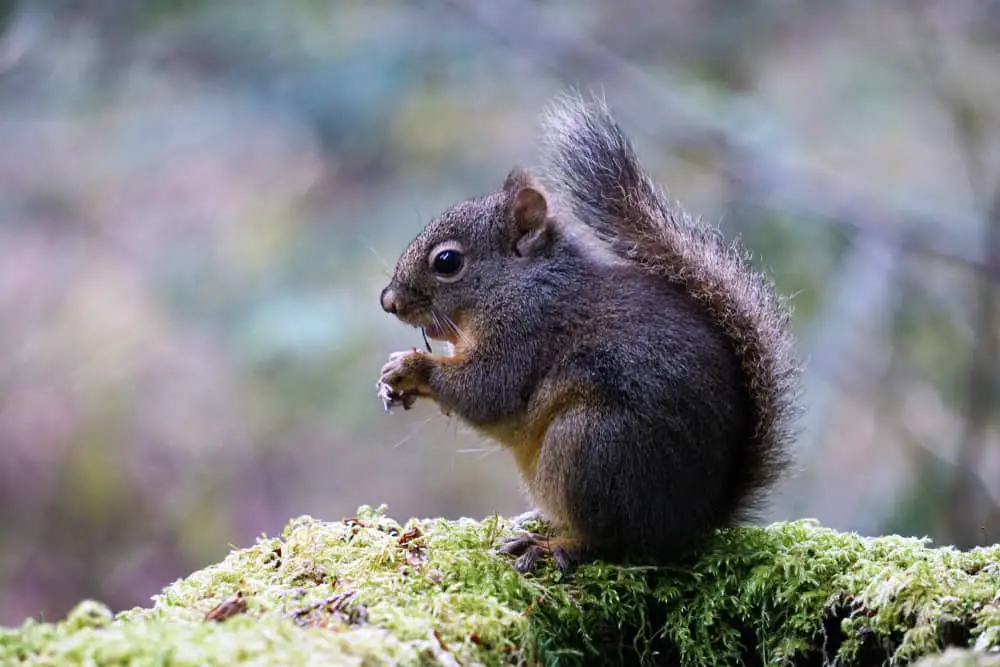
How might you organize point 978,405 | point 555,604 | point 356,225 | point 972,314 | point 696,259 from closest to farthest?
1. point 555,604
2. point 696,259
3. point 978,405
4. point 972,314
5. point 356,225

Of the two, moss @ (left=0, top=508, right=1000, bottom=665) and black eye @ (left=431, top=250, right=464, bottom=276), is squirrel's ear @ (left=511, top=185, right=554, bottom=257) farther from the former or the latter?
moss @ (left=0, top=508, right=1000, bottom=665)

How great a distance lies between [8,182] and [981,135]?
476 cm

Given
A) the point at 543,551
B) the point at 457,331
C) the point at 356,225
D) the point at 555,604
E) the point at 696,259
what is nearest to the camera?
the point at 555,604

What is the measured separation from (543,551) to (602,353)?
1.45 ft

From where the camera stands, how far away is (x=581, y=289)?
250cm

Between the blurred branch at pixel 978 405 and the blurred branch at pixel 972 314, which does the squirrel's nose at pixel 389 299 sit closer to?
the blurred branch at pixel 972 314

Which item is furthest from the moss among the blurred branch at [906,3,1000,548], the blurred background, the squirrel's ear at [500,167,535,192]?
the blurred background

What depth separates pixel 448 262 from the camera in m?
2.66

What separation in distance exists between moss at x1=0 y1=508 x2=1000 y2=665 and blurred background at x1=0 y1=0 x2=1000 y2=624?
2.15 m

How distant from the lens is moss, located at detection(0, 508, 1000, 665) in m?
1.58

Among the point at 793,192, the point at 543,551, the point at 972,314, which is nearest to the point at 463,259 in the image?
the point at 543,551

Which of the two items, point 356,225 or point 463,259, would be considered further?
point 356,225

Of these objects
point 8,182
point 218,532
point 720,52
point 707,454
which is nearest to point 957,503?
point 707,454

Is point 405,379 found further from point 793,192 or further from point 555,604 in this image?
point 793,192
